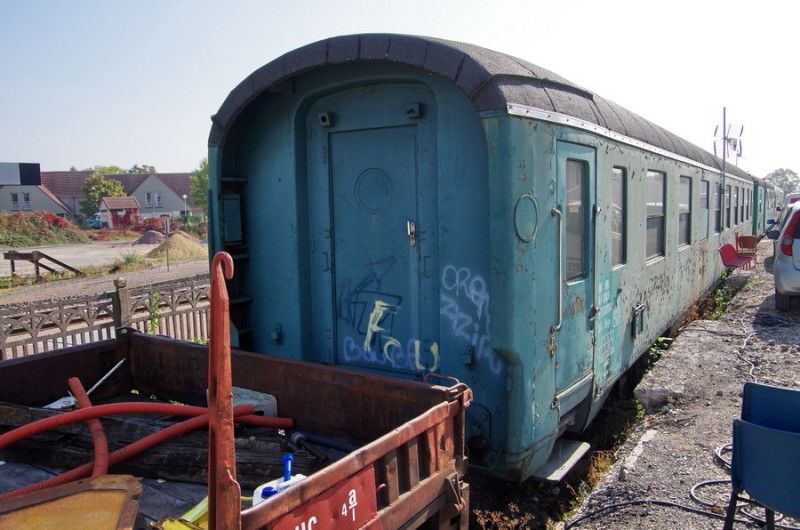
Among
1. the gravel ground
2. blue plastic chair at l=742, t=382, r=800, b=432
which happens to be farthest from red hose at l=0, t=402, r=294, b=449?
blue plastic chair at l=742, t=382, r=800, b=432

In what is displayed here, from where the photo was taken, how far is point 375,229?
4688mm

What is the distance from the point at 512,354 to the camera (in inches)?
153

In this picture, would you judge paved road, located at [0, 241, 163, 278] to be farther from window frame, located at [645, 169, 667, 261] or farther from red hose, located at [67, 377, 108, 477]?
red hose, located at [67, 377, 108, 477]

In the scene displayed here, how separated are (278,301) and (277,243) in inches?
18.6

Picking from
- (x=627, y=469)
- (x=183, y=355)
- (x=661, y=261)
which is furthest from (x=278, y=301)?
(x=661, y=261)

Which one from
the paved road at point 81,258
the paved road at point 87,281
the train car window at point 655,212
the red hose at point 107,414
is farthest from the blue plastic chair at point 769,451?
the paved road at point 81,258

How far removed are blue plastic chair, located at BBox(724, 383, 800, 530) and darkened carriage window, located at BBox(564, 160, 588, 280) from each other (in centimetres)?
147

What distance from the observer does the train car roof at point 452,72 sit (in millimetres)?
3770

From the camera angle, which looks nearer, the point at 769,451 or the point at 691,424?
the point at 769,451

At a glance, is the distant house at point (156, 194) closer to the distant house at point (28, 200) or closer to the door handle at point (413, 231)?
the distant house at point (28, 200)

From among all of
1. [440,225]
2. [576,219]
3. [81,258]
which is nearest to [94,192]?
[81,258]

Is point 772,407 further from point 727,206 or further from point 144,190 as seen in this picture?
point 144,190

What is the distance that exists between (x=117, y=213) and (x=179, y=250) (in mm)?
35044

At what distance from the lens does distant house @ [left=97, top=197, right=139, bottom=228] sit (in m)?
65.8
